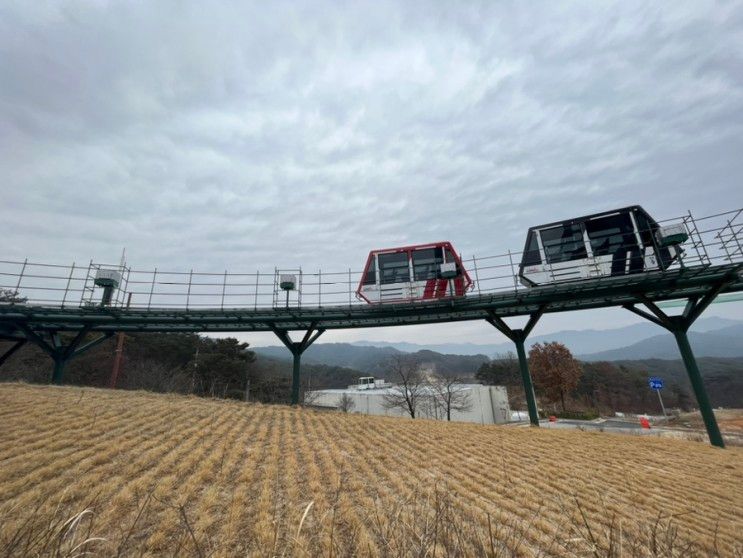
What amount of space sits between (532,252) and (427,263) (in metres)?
4.91

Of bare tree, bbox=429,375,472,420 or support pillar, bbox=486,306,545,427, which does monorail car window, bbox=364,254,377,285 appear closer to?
support pillar, bbox=486,306,545,427

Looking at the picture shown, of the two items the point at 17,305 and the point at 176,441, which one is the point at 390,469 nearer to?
the point at 176,441

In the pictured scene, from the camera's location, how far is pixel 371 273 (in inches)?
680

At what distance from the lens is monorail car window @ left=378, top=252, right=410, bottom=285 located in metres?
16.9

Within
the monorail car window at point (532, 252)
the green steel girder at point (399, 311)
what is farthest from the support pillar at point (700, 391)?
the monorail car window at point (532, 252)

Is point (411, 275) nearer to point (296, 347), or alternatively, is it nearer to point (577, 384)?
point (296, 347)

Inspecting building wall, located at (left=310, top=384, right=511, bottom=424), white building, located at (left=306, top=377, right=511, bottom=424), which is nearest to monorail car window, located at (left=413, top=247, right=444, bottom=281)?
white building, located at (left=306, top=377, right=511, bottom=424)

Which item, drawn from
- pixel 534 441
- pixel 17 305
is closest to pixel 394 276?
pixel 534 441

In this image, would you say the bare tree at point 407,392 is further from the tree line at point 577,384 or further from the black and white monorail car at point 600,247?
the tree line at point 577,384

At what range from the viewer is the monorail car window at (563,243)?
1446 centimetres

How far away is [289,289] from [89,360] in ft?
100

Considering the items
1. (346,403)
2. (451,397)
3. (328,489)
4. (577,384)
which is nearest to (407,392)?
(451,397)

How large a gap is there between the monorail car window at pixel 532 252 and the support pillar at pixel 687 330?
4060 mm

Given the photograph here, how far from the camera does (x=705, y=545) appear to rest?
436 centimetres
